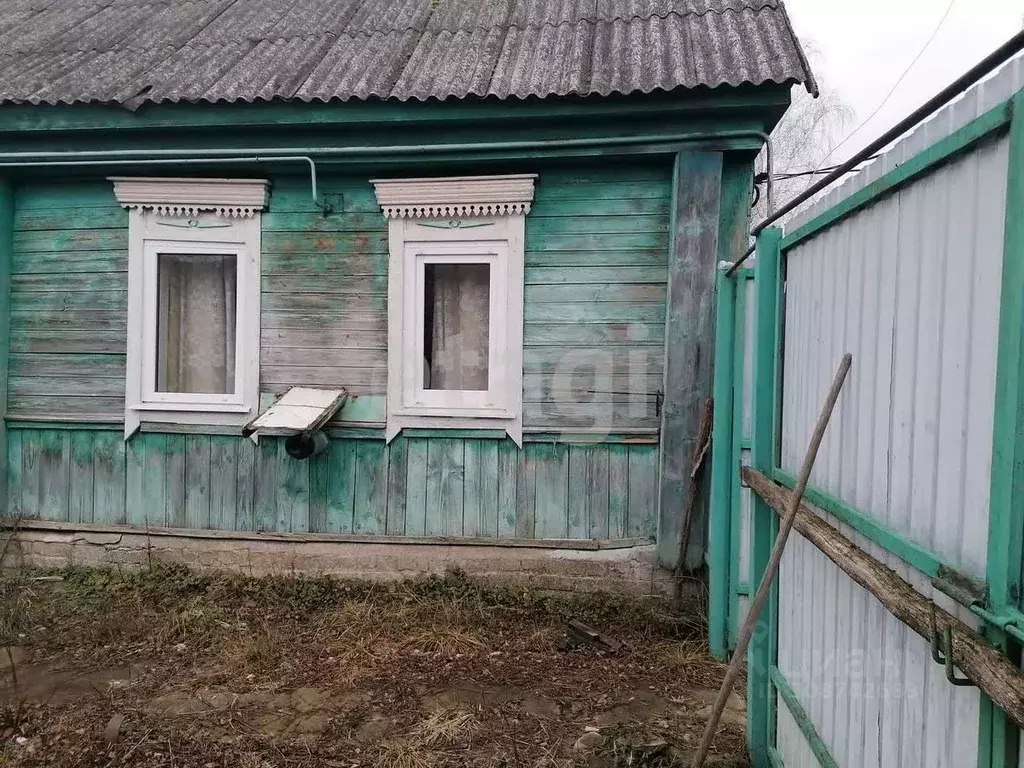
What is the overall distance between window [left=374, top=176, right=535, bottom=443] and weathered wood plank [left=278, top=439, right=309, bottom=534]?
0.71 metres

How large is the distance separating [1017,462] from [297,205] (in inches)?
167

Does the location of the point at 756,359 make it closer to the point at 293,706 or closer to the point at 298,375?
the point at 293,706

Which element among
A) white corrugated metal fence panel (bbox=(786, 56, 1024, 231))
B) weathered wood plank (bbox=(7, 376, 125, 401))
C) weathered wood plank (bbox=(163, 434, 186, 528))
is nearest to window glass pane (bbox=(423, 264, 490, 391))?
weathered wood plank (bbox=(163, 434, 186, 528))

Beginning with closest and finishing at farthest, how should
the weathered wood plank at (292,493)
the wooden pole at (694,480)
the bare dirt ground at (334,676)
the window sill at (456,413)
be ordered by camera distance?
1. the bare dirt ground at (334,676)
2. the wooden pole at (694,480)
3. the window sill at (456,413)
4. the weathered wood plank at (292,493)

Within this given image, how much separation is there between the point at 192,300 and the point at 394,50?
7.42ft

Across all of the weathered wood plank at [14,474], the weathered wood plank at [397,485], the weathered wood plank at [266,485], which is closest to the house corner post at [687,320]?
the weathered wood plank at [397,485]

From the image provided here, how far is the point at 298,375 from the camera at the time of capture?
4.38 metres

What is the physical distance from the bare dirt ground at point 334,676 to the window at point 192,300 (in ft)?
3.88

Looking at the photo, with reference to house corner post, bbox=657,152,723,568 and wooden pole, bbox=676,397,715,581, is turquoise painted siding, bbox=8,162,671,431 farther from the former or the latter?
wooden pole, bbox=676,397,715,581

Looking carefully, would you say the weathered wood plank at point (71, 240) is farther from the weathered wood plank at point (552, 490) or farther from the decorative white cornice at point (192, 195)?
the weathered wood plank at point (552, 490)

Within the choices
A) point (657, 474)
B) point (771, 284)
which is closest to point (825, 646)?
point (771, 284)

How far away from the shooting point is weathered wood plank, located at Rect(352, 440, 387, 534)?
433 cm

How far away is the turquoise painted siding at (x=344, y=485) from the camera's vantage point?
13.7 ft

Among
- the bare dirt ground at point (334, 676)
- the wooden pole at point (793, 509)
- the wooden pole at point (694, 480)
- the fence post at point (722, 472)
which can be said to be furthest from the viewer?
the wooden pole at point (694, 480)
